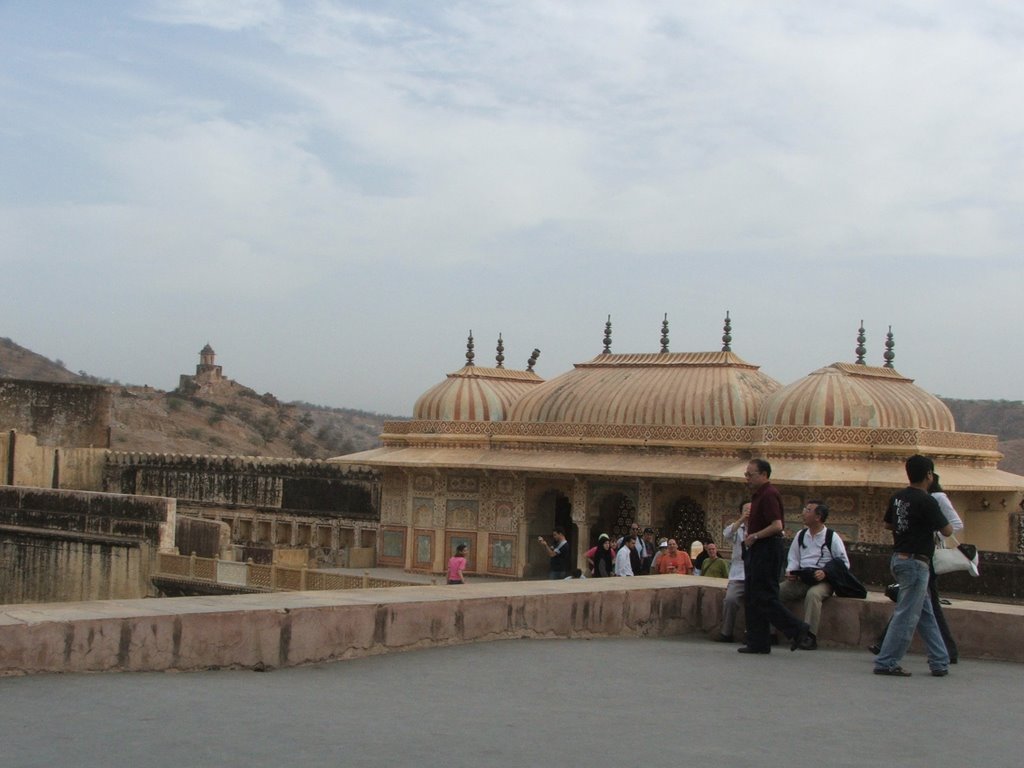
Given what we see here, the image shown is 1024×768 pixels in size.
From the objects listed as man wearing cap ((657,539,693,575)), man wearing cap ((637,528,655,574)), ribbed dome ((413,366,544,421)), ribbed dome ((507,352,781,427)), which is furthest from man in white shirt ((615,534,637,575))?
ribbed dome ((413,366,544,421))

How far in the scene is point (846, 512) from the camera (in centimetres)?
2259

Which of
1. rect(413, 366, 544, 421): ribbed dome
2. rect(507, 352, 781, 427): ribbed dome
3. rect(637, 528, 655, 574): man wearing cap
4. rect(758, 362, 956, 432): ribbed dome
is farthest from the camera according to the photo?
rect(413, 366, 544, 421): ribbed dome

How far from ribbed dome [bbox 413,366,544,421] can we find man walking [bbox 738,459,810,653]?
20.2 metres

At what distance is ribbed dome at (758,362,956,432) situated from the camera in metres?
23.0

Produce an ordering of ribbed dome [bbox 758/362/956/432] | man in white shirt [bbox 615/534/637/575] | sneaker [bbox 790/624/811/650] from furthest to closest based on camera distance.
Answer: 1. ribbed dome [bbox 758/362/956/432]
2. man in white shirt [bbox 615/534/637/575]
3. sneaker [bbox 790/624/811/650]

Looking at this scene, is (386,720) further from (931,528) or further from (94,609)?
(931,528)

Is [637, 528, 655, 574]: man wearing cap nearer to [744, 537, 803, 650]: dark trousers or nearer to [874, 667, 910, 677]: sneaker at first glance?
[744, 537, 803, 650]: dark trousers

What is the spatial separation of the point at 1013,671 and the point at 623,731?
123 inches

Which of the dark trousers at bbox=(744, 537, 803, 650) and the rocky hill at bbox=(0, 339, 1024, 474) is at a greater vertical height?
→ the rocky hill at bbox=(0, 339, 1024, 474)

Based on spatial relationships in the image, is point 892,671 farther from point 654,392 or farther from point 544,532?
point 544,532

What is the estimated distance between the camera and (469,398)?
28.9 meters

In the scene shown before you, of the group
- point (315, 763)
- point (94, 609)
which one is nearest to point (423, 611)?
point (94, 609)

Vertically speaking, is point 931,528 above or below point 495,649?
above

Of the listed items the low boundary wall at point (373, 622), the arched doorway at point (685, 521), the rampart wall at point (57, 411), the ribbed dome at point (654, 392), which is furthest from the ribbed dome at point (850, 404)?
the rampart wall at point (57, 411)
